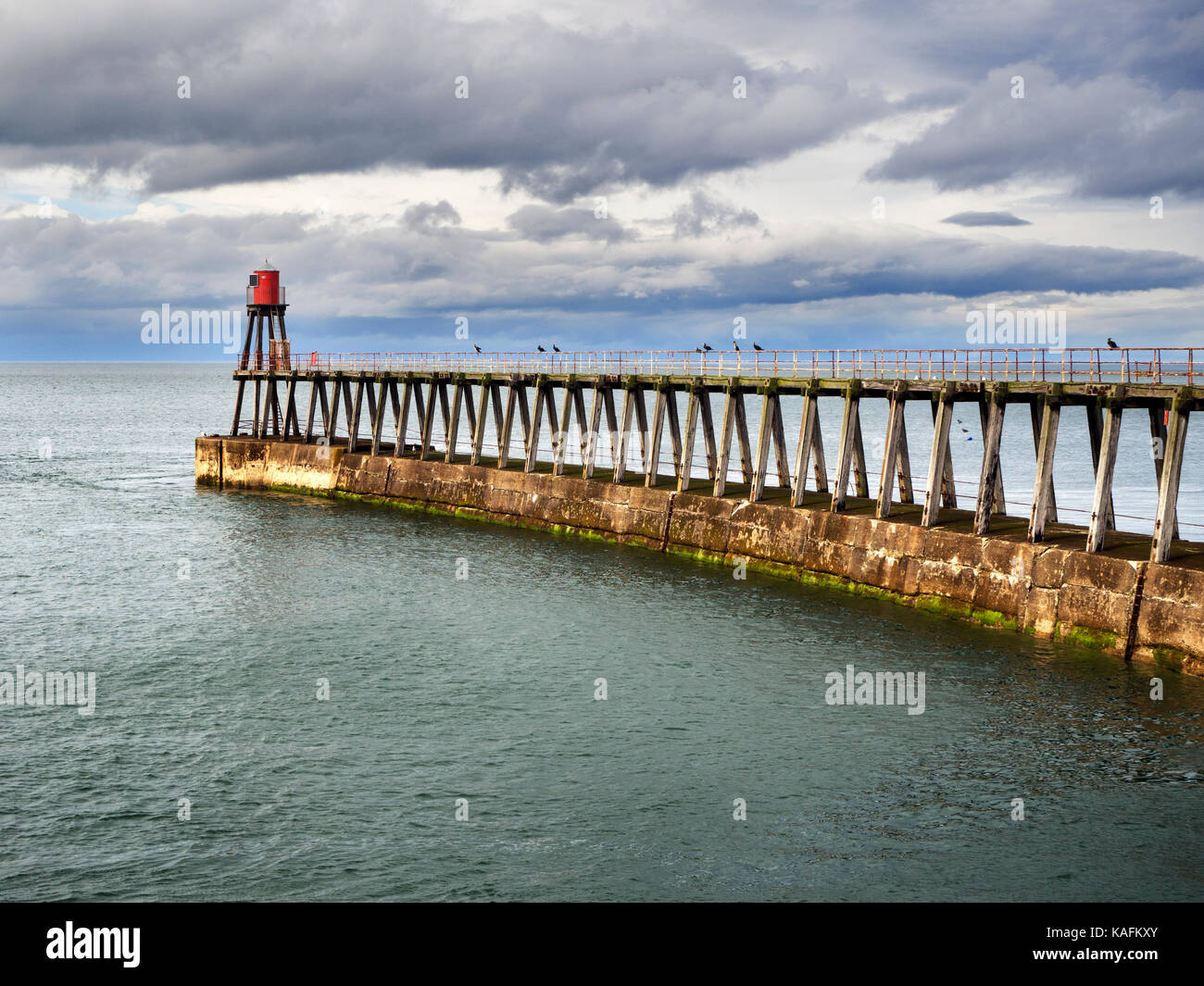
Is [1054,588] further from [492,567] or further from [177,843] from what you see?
[177,843]

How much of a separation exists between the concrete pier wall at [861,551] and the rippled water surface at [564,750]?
2.74 ft

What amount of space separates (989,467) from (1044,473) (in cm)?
185

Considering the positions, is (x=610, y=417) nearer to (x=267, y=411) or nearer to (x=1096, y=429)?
(x=1096, y=429)

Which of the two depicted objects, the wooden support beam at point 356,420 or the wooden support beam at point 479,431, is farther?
the wooden support beam at point 356,420

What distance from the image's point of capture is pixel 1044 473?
96.1 feet

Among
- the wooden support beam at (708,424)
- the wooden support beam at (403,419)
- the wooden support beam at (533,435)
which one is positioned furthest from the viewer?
the wooden support beam at (403,419)

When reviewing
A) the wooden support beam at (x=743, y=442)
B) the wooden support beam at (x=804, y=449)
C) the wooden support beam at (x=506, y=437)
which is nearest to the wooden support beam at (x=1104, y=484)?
the wooden support beam at (x=804, y=449)

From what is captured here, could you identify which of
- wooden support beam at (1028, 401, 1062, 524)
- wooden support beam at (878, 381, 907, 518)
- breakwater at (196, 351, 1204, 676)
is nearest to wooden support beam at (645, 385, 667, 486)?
breakwater at (196, 351, 1204, 676)

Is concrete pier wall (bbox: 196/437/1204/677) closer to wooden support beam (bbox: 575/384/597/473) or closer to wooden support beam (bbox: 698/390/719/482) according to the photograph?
wooden support beam (bbox: 575/384/597/473)

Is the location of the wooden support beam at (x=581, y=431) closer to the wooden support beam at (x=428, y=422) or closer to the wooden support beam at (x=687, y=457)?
the wooden support beam at (x=687, y=457)

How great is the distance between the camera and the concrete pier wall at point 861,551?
25531 mm
